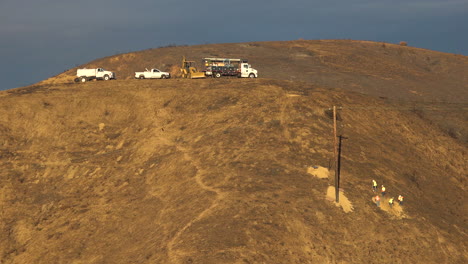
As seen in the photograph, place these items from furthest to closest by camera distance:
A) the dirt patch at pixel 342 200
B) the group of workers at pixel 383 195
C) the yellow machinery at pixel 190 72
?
the yellow machinery at pixel 190 72 → the group of workers at pixel 383 195 → the dirt patch at pixel 342 200

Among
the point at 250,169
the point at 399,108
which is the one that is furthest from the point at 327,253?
the point at 399,108

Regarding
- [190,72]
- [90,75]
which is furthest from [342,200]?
[90,75]

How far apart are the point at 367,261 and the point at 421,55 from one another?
81.1m

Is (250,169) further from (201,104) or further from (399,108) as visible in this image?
(399,108)

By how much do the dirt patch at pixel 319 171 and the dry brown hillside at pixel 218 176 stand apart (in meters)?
0.20

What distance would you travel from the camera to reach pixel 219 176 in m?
33.5

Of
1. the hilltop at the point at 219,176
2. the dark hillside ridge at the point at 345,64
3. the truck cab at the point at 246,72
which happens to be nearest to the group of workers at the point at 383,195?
the hilltop at the point at 219,176

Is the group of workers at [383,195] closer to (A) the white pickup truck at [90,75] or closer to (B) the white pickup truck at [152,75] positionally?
(B) the white pickup truck at [152,75]

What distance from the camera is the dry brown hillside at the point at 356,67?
202 feet

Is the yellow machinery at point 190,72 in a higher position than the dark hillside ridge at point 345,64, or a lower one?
higher

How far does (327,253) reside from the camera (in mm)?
25859

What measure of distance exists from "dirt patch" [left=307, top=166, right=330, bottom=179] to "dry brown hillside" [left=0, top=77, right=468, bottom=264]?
0.20 meters

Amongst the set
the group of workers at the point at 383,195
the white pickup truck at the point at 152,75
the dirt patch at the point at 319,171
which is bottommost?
the group of workers at the point at 383,195

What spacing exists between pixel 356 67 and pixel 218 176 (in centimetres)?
5440
